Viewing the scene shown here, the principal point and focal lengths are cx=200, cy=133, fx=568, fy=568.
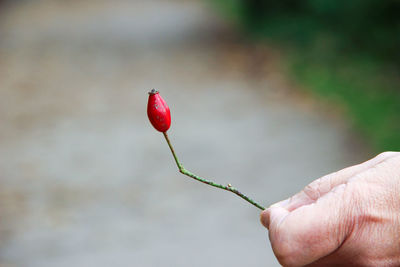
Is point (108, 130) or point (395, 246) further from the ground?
point (108, 130)

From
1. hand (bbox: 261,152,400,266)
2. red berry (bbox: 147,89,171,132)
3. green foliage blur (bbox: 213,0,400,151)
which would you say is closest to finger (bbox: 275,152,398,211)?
hand (bbox: 261,152,400,266)

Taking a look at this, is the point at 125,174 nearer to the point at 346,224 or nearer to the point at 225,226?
the point at 225,226

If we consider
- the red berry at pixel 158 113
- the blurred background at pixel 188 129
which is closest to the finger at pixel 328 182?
the red berry at pixel 158 113

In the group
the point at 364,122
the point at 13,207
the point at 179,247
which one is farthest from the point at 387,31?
the point at 13,207

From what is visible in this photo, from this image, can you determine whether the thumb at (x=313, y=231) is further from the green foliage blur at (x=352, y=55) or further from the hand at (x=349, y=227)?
the green foliage blur at (x=352, y=55)

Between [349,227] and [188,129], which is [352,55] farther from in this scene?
[349,227]

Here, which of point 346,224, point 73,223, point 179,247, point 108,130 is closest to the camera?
point 346,224

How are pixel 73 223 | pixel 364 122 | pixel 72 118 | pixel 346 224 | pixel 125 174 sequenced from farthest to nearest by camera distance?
pixel 72 118, pixel 364 122, pixel 125 174, pixel 73 223, pixel 346 224
